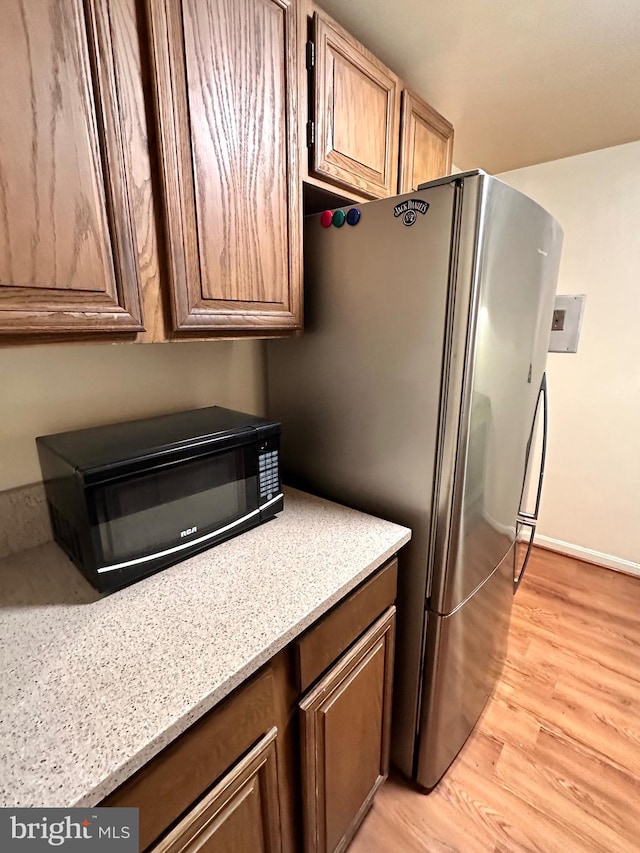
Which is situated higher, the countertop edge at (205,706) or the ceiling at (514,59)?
the ceiling at (514,59)

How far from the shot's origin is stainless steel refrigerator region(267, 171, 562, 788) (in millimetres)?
943

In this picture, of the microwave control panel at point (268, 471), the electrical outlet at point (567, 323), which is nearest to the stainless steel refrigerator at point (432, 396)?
the microwave control panel at point (268, 471)

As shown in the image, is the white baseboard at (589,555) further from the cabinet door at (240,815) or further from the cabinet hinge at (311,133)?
the cabinet hinge at (311,133)

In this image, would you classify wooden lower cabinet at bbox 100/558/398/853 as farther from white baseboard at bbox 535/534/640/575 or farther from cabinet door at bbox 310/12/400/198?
white baseboard at bbox 535/534/640/575

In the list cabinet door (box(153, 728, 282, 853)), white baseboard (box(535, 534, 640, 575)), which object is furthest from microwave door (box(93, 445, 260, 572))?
white baseboard (box(535, 534, 640, 575))

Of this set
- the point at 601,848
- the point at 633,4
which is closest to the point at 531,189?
the point at 633,4

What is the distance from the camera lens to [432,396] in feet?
3.31

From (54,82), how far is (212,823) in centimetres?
122

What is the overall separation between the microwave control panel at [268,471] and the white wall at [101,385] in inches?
15.3

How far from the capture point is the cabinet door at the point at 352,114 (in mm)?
1041

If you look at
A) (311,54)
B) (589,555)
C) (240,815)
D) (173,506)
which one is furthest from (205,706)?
(589,555)

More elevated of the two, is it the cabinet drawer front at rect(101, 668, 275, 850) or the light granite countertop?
the light granite countertop

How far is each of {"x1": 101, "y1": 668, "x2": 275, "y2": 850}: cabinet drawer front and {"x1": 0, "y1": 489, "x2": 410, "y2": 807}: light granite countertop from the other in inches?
1.7

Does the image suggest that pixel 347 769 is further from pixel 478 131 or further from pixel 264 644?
pixel 478 131
